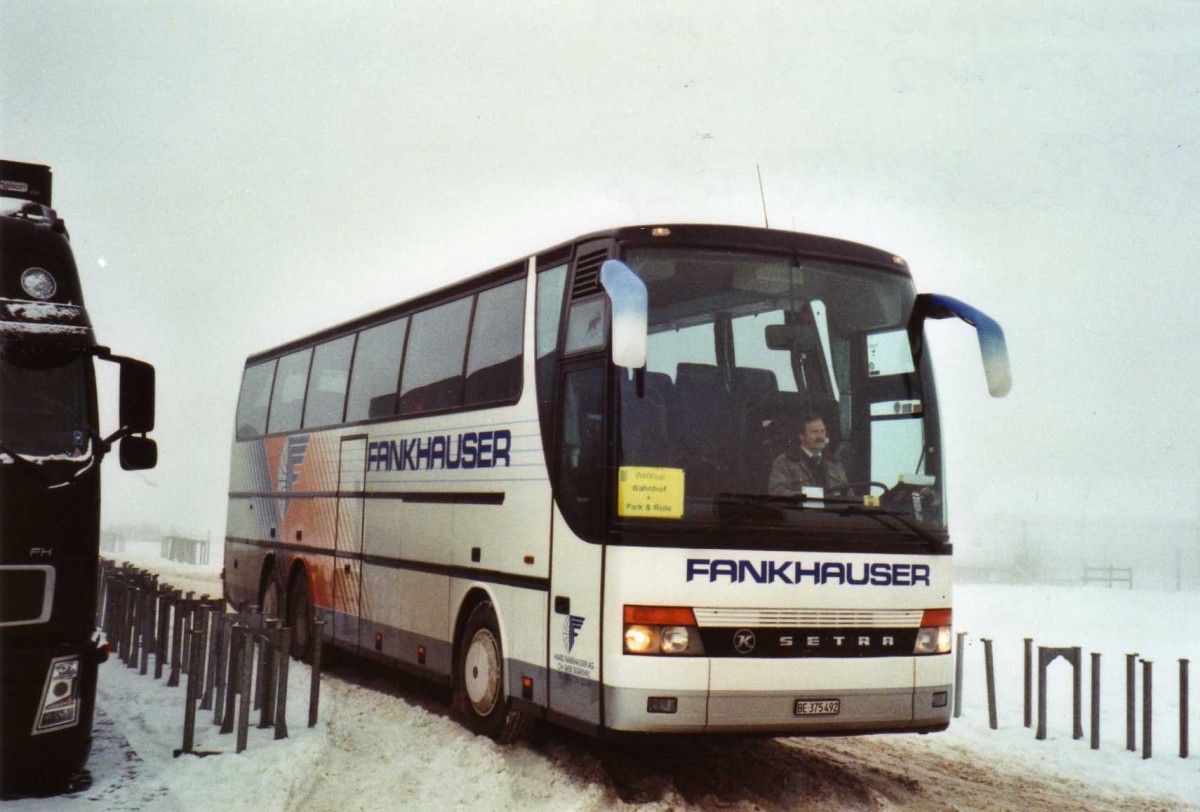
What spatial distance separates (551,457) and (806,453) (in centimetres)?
185

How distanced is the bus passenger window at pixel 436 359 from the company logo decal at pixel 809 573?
371 cm

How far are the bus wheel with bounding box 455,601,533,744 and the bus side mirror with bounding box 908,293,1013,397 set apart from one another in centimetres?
396

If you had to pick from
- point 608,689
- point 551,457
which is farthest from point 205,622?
point 608,689

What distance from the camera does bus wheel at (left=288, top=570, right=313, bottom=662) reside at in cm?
1464

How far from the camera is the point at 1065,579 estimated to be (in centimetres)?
5350

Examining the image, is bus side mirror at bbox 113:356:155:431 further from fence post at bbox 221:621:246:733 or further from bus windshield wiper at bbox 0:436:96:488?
fence post at bbox 221:621:246:733

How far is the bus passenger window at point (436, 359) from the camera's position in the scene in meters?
11.1

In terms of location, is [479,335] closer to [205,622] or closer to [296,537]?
[205,622]

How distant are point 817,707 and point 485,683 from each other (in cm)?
300

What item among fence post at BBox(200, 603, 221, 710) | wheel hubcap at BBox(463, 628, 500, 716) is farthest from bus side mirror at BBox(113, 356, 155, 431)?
fence post at BBox(200, 603, 221, 710)

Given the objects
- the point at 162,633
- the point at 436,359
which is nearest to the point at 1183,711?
the point at 436,359

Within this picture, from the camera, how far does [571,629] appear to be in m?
8.40

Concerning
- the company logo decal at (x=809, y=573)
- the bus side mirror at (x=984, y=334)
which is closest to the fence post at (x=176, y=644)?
the company logo decal at (x=809, y=573)

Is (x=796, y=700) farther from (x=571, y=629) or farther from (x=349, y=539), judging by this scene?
(x=349, y=539)
